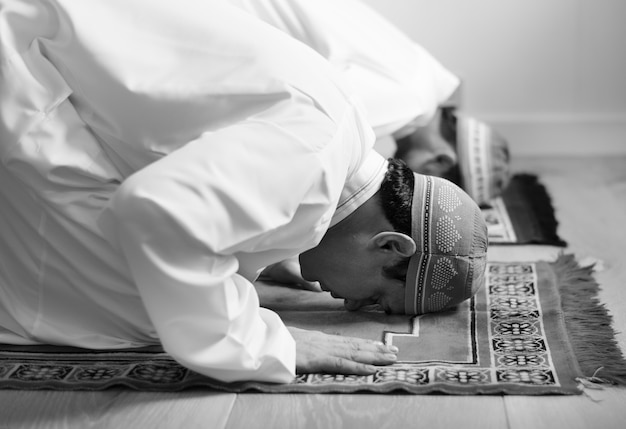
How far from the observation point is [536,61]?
398 cm

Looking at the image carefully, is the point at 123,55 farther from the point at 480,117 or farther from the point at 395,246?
the point at 480,117

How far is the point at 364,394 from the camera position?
5.95 feet

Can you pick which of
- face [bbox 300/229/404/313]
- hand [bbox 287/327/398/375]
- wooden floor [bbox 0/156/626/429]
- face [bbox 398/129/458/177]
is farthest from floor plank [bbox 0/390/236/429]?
face [bbox 398/129/458/177]

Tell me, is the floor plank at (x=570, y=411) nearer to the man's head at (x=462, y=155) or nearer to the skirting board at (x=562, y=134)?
the man's head at (x=462, y=155)

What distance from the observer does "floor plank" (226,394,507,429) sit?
5.58 ft

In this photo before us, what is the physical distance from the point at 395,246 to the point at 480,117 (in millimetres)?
2095

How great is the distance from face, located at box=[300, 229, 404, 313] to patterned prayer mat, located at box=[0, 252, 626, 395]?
2.4 inches

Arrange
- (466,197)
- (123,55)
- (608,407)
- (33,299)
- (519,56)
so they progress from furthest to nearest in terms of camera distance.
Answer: (519,56), (466,197), (33,299), (123,55), (608,407)

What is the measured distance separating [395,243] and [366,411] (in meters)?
0.47

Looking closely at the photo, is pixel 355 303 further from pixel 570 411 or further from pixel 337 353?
pixel 570 411

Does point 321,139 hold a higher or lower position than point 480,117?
higher

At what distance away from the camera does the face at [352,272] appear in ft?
6.95

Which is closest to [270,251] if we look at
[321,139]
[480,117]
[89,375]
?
[321,139]

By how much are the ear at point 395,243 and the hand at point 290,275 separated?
39cm
